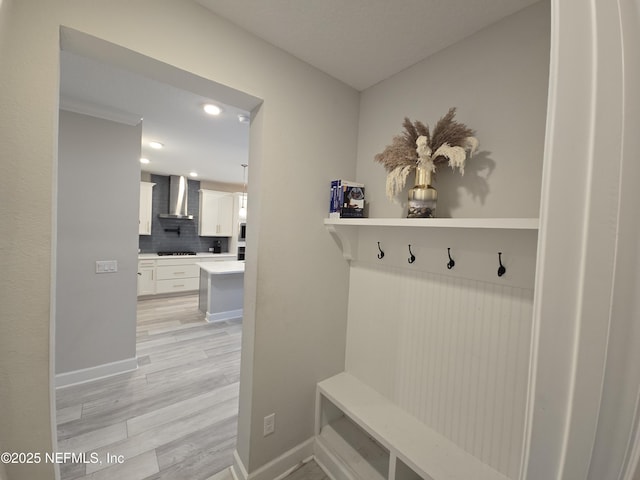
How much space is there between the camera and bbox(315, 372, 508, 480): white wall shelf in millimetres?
1129

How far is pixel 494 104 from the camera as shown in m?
1.14

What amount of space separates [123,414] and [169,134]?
2752 mm

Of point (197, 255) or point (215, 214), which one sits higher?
point (215, 214)

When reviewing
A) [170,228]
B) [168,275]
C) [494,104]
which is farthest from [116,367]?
[170,228]

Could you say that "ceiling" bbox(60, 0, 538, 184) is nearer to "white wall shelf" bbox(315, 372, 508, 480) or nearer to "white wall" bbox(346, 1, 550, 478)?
"white wall" bbox(346, 1, 550, 478)

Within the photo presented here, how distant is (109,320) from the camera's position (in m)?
2.43

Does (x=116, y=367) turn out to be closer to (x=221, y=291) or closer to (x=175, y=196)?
(x=221, y=291)

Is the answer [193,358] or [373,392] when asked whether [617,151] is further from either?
[193,358]

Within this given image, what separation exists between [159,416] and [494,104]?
2.98 metres

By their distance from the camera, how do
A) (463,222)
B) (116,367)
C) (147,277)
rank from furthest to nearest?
(147,277) → (116,367) → (463,222)

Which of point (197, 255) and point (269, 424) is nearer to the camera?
point (269, 424)

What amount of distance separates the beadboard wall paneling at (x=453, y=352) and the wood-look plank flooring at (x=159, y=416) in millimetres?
1168

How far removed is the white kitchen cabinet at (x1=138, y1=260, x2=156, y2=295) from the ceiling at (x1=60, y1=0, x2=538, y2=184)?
3.44 metres

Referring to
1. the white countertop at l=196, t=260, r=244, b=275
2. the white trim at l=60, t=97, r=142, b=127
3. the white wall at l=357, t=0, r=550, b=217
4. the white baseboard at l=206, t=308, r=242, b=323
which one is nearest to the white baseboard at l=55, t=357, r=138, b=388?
the white baseboard at l=206, t=308, r=242, b=323
